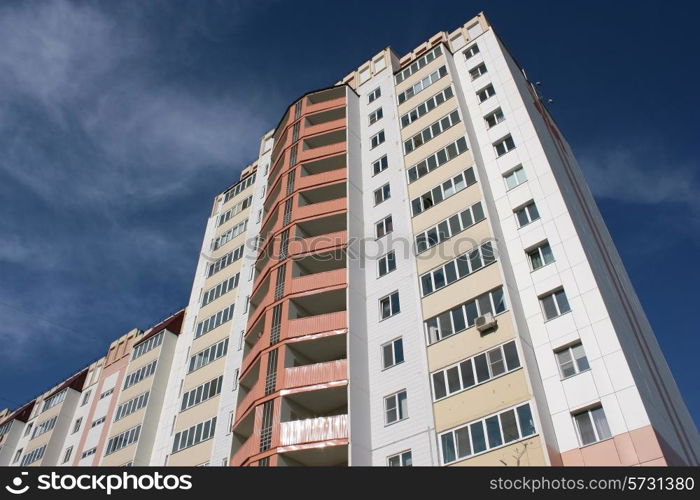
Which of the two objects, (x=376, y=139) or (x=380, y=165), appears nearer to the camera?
(x=380, y=165)

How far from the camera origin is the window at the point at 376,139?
46.7 meters

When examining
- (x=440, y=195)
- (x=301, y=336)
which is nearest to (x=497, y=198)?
(x=440, y=195)

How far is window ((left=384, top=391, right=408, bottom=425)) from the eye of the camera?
98.7 feet

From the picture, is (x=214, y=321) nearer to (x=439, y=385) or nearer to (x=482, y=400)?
(x=439, y=385)

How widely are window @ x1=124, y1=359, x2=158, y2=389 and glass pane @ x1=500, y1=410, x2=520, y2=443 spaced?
34.1 metres

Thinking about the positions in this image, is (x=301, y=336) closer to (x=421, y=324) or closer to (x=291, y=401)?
(x=291, y=401)

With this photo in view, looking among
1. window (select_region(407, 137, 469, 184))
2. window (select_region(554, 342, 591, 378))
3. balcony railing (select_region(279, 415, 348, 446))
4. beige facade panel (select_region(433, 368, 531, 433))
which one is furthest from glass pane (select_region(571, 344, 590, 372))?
window (select_region(407, 137, 469, 184))

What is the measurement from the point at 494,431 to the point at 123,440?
3315cm

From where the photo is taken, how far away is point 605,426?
2450 cm

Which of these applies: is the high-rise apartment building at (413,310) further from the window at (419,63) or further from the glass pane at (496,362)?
the window at (419,63)

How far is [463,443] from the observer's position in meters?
26.9

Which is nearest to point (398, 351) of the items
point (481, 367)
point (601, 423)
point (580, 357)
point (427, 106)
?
point (481, 367)

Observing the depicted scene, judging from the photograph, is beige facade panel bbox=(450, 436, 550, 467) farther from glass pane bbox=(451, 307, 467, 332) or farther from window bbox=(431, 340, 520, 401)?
glass pane bbox=(451, 307, 467, 332)

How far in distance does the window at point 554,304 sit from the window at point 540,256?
6.35 feet
